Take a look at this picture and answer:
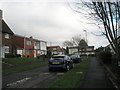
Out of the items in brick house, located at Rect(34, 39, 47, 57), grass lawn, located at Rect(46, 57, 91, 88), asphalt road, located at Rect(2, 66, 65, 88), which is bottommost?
asphalt road, located at Rect(2, 66, 65, 88)

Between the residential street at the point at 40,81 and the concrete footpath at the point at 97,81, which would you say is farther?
the residential street at the point at 40,81

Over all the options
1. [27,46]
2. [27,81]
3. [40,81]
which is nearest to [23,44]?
[27,46]

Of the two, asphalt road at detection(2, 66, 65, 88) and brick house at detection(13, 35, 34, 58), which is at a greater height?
brick house at detection(13, 35, 34, 58)

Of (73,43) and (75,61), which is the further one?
(73,43)

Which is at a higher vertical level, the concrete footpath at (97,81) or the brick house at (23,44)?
the brick house at (23,44)

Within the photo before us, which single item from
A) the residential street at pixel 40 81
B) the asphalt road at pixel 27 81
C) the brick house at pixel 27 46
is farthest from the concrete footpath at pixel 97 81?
the brick house at pixel 27 46

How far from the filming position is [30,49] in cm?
5350

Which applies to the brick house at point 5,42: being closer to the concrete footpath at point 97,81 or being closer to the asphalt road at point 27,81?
the asphalt road at point 27,81

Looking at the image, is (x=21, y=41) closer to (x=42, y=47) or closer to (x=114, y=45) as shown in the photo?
(x=42, y=47)

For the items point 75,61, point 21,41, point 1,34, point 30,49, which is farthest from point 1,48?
point 30,49

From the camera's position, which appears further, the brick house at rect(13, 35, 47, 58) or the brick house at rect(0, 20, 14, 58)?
the brick house at rect(13, 35, 47, 58)

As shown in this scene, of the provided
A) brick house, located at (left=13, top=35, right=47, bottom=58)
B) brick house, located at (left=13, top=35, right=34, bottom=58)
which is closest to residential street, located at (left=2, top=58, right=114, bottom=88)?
brick house, located at (left=13, top=35, right=47, bottom=58)

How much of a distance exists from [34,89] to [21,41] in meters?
42.7

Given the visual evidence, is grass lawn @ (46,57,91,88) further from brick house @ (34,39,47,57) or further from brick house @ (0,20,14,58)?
brick house @ (34,39,47,57)
